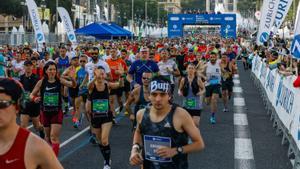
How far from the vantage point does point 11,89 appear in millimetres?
3410

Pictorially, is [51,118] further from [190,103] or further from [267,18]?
[267,18]

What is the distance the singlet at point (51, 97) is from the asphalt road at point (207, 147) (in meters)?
0.92

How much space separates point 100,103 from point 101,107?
108mm

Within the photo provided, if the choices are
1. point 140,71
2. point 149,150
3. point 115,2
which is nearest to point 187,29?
point 115,2

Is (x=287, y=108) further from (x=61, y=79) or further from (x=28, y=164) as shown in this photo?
(x=28, y=164)

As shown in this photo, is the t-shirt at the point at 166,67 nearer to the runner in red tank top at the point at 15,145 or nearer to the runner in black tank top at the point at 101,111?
the runner in black tank top at the point at 101,111

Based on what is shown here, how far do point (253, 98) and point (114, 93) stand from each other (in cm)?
849

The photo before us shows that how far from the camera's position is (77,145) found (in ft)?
40.3

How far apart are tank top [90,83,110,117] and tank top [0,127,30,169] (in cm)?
675

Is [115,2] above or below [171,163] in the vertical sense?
above

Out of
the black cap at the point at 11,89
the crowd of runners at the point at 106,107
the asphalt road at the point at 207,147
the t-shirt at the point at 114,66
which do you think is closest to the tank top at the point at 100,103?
the crowd of runners at the point at 106,107

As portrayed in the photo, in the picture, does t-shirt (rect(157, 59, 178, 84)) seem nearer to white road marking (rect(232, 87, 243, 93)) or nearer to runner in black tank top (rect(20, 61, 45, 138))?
runner in black tank top (rect(20, 61, 45, 138))

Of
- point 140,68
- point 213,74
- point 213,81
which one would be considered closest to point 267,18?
point 213,74

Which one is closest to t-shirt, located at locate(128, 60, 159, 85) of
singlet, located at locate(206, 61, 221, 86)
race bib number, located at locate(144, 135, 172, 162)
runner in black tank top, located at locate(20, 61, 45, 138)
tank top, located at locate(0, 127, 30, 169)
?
runner in black tank top, located at locate(20, 61, 45, 138)
